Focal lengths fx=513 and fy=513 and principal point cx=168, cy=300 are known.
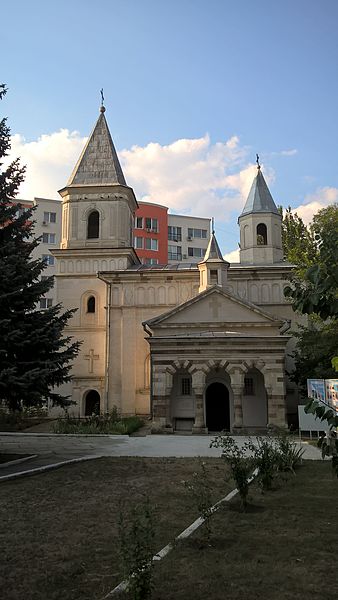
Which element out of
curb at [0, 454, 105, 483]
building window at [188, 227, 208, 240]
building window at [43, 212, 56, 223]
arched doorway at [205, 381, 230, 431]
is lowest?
curb at [0, 454, 105, 483]

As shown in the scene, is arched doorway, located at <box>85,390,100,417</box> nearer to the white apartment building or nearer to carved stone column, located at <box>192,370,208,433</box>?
carved stone column, located at <box>192,370,208,433</box>

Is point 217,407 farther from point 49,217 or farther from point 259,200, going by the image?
point 49,217

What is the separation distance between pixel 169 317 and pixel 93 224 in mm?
10081

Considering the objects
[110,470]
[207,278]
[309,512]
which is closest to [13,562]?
[309,512]

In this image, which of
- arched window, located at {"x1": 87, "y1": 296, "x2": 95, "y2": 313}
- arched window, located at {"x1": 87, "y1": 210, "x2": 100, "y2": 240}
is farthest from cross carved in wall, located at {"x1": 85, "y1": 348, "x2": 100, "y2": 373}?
arched window, located at {"x1": 87, "y1": 210, "x2": 100, "y2": 240}

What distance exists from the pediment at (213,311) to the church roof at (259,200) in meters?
11.0

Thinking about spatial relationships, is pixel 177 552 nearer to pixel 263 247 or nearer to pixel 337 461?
pixel 337 461

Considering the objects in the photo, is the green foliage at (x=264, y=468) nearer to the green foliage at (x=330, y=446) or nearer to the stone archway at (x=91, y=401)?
the green foliage at (x=330, y=446)

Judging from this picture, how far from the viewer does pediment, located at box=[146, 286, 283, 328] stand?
82.0 feet

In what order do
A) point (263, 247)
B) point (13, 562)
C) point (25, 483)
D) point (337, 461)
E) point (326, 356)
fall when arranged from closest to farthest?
point (337, 461) → point (13, 562) → point (25, 483) → point (326, 356) → point (263, 247)

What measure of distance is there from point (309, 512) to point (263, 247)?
26.7 meters

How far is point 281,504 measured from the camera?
8859mm

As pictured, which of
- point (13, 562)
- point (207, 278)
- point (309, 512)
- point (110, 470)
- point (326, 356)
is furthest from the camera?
point (207, 278)

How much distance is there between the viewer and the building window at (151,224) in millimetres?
55625
